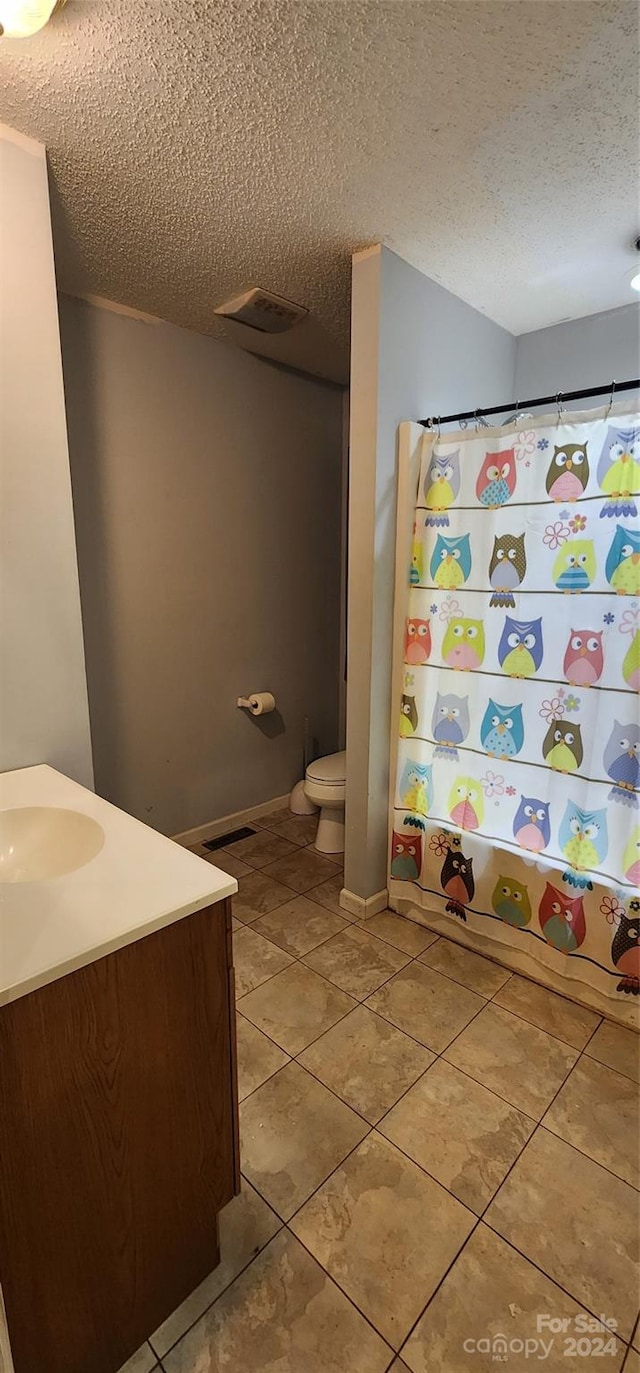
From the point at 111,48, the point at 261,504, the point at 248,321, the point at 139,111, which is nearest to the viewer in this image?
the point at 111,48

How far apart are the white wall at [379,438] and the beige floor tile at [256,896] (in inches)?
12.3

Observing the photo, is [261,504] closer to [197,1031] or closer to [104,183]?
[104,183]

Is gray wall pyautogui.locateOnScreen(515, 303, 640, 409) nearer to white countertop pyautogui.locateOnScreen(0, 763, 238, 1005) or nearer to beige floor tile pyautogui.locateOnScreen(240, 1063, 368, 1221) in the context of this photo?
white countertop pyautogui.locateOnScreen(0, 763, 238, 1005)

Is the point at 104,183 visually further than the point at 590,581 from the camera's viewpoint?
No

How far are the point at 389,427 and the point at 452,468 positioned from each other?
25cm

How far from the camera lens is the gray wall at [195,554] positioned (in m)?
2.26

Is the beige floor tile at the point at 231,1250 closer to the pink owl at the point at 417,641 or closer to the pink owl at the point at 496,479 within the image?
the pink owl at the point at 417,641

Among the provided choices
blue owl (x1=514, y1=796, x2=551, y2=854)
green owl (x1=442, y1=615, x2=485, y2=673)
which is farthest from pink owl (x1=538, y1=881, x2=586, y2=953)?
green owl (x1=442, y1=615, x2=485, y2=673)

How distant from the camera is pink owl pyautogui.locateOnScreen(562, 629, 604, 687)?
1627 mm

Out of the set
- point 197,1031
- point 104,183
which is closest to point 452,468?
point 104,183

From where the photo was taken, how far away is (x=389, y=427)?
1913 millimetres

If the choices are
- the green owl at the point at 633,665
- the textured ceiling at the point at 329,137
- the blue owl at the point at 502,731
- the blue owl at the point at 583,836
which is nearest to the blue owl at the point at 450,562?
the blue owl at the point at 502,731

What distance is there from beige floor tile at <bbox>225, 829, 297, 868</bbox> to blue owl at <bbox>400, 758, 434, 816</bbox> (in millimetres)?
844

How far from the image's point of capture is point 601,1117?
143 cm
